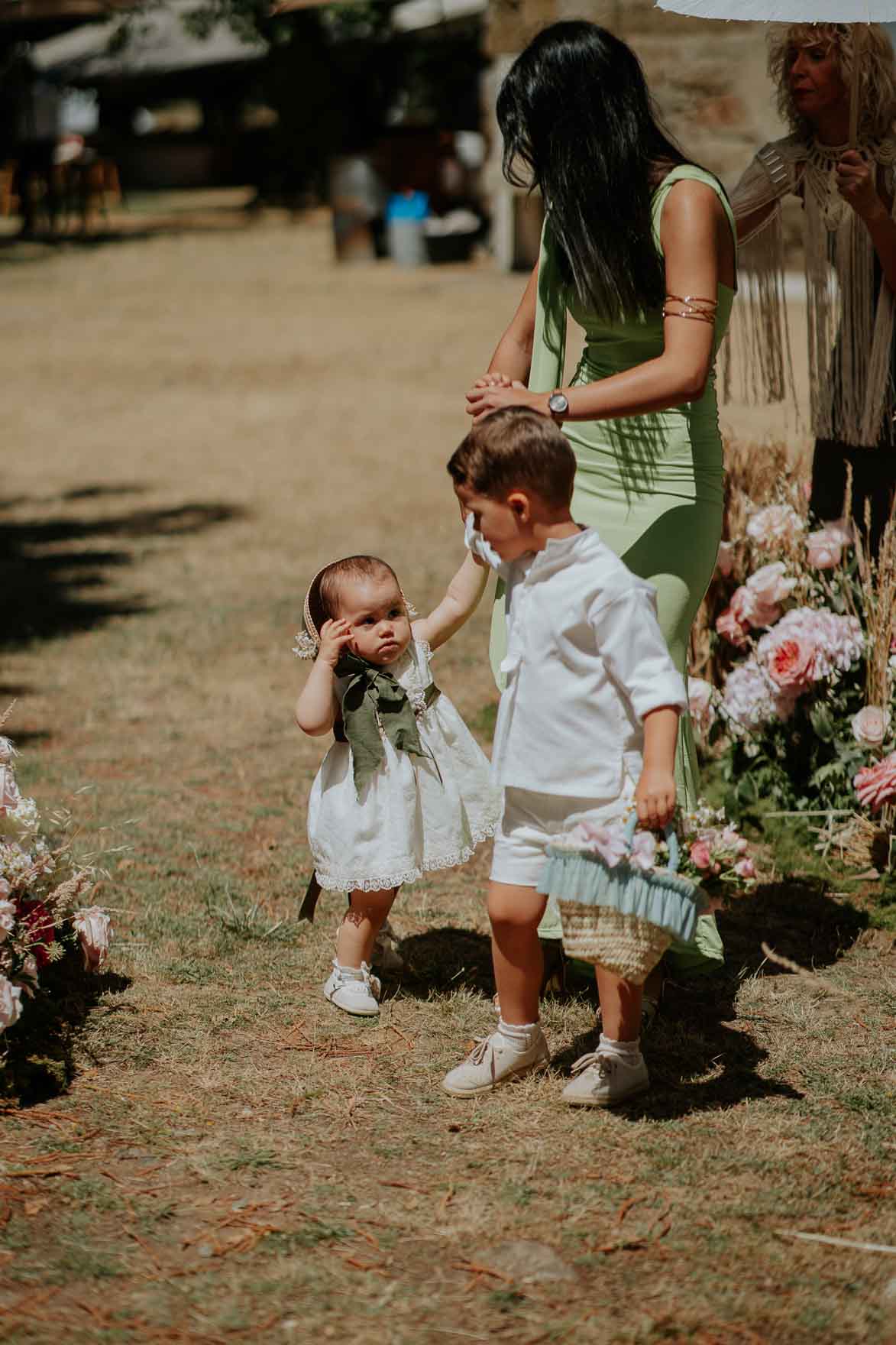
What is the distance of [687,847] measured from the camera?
3164 millimetres

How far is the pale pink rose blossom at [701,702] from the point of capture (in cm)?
502

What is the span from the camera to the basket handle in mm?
2959

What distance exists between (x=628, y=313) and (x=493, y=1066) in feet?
5.41

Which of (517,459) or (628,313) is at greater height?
(628,313)

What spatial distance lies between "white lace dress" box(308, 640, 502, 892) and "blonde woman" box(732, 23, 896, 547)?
1.53 metres

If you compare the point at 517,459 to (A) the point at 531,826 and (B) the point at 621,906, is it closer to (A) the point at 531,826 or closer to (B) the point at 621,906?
(A) the point at 531,826

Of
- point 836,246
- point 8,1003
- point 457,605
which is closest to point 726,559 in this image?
point 836,246

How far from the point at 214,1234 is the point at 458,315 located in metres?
14.9

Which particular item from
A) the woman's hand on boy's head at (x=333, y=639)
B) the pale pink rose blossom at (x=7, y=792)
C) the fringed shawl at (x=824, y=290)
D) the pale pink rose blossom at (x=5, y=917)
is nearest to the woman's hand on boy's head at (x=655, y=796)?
the woman's hand on boy's head at (x=333, y=639)

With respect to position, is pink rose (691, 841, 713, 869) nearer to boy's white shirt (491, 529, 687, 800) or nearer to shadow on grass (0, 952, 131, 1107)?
boy's white shirt (491, 529, 687, 800)

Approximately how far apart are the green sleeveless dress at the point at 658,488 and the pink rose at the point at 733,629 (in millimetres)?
1254

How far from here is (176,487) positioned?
1073cm

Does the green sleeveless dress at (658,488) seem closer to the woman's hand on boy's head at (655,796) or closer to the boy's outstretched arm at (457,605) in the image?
the boy's outstretched arm at (457,605)

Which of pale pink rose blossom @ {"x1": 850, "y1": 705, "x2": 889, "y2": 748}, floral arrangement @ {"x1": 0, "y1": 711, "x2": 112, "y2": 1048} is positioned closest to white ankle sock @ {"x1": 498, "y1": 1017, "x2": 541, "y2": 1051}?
floral arrangement @ {"x1": 0, "y1": 711, "x2": 112, "y2": 1048}
